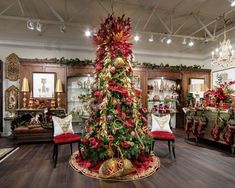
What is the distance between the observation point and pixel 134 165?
3.09 metres

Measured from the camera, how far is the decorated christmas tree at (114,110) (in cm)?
295

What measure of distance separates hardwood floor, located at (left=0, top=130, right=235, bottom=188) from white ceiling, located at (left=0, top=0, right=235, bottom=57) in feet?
10.9

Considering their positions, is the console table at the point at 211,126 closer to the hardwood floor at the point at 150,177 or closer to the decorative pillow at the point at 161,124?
the hardwood floor at the point at 150,177

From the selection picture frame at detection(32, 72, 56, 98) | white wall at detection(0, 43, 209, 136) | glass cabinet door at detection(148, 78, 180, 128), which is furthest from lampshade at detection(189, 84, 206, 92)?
picture frame at detection(32, 72, 56, 98)

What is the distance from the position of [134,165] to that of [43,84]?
417 centimetres

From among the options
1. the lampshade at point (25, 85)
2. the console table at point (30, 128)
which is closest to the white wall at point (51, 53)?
the lampshade at point (25, 85)

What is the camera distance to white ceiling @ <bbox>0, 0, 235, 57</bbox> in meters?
4.34

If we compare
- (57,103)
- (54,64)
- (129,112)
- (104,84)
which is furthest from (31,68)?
(129,112)

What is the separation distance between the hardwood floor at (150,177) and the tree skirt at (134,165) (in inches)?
3.6

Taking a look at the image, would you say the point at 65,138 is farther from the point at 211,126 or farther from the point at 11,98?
the point at 211,126

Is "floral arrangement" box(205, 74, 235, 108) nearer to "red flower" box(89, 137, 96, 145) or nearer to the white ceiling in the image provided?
the white ceiling

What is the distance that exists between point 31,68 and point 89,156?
3.80m

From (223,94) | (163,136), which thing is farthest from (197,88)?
(163,136)

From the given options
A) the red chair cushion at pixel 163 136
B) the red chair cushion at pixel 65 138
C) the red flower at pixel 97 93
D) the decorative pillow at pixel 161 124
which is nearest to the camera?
the red flower at pixel 97 93
